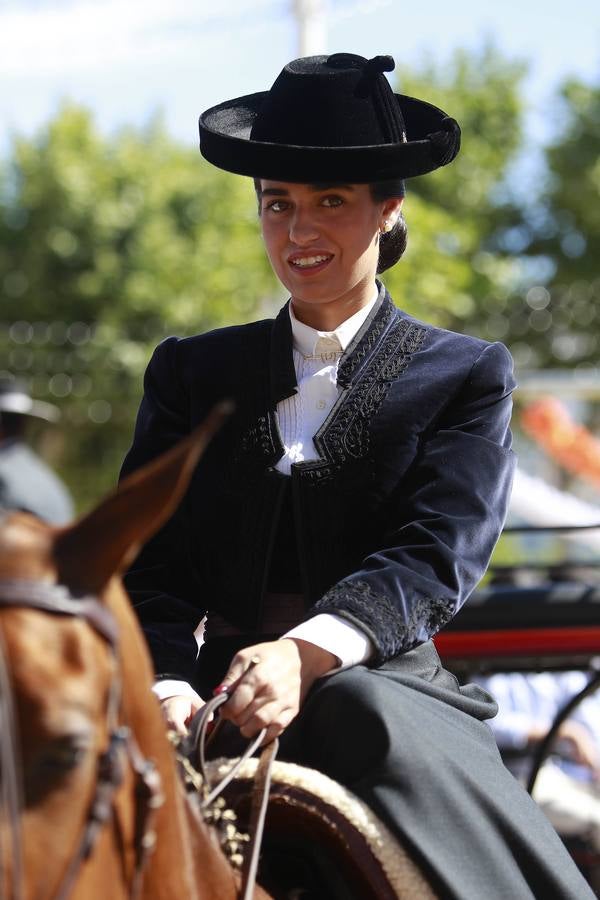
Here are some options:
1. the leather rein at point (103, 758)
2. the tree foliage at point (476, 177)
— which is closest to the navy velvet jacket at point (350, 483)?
the leather rein at point (103, 758)

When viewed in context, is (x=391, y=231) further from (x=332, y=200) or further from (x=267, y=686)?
(x=267, y=686)

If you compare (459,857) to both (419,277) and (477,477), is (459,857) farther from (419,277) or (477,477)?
(419,277)

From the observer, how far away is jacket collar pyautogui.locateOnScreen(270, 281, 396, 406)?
240cm

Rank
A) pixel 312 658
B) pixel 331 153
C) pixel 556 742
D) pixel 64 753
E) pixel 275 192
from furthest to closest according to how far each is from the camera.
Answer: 1. pixel 556 742
2. pixel 275 192
3. pixel 331 153
4. pixel 312 658
5. pixel 64 753

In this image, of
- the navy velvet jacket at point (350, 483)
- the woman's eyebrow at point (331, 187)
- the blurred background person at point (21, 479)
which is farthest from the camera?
the blurred background person at point (21, 479)

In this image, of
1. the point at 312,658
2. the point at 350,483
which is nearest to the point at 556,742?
the point at 350,483

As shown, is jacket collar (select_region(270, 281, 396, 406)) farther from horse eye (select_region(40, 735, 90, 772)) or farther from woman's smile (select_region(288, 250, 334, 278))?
horse eye (select_region(40, 735, 90, 772))

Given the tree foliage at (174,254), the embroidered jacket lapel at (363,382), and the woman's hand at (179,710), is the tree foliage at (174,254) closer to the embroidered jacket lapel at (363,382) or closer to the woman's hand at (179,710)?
the embroidered jacket lapel at (363,382)

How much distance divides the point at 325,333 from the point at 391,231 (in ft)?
0.90

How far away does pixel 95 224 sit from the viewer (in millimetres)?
19828

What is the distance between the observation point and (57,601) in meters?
1.30

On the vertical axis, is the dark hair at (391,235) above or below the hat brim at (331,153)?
below

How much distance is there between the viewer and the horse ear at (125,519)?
4.16 feet

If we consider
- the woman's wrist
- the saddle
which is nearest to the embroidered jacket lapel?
the woman's wrist
